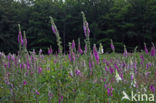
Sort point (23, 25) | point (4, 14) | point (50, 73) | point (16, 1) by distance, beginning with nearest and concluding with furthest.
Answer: point (50, 73) → point (4, 14) → point (23, 25) → point (16, 1)

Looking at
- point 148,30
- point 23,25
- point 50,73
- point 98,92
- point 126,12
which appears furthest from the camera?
point 23,25

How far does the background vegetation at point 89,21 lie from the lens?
121 ft

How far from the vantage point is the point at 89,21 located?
4256cm

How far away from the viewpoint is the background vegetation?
1447 inches

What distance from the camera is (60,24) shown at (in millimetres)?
43156

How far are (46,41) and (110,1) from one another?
57.6ft

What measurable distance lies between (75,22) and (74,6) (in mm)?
4951

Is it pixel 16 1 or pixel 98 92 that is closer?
pixel 98 92

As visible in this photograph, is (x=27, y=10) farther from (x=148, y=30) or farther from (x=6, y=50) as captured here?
(x=148, y=30)

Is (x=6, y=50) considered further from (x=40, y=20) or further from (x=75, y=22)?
(x=75, y=22)

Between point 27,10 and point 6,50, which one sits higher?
point 27,10

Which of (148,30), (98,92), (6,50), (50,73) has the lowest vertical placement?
(6,50)

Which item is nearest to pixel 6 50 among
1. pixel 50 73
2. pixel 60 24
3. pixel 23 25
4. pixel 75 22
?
pixel 23 25

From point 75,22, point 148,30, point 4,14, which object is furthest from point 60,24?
point 148,30
